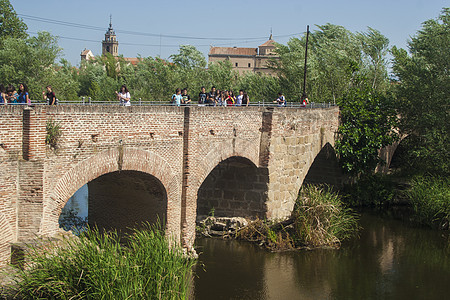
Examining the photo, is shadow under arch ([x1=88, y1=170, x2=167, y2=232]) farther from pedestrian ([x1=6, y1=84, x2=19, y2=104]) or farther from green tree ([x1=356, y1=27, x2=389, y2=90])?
green tree ([x1=356, y1=27, x2=389, y2=90])

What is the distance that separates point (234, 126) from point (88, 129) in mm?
6134

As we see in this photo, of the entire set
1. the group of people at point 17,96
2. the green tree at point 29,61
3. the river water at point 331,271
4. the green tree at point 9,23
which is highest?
the green tree at point 9,23

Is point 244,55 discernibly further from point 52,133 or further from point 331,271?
point 52,133

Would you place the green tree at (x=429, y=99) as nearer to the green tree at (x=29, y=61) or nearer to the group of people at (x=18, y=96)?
the group of people at (x=18, y=96)

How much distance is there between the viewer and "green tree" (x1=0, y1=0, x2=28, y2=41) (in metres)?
42.4

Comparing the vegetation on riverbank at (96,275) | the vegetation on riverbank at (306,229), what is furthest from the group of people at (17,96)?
the vegetation on riverbank at (306,229)

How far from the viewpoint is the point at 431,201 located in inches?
871

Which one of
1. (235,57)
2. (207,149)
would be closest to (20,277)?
(207,149)

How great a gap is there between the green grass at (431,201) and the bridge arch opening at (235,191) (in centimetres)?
713

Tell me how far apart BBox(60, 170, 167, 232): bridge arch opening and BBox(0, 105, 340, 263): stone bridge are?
0.10ft

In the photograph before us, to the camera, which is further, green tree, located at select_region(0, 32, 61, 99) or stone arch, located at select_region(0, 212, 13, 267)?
green tree, located at select_region(0, 32, 61, 99)

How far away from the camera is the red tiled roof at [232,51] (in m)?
86.1

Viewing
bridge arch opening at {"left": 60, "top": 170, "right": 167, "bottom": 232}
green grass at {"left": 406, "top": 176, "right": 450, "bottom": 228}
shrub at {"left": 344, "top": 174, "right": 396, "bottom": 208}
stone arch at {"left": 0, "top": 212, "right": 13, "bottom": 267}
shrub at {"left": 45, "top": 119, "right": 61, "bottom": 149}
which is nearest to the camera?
stone arch at {"left": 0, "top": 212, "right": 13, "bottom": 267}

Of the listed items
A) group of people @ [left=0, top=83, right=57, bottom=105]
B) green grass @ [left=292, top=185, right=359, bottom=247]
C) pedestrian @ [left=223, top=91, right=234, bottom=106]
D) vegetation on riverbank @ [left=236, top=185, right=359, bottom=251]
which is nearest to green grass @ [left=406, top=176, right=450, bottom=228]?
vegetation on riverbank @ [left=236, top=185, right=359, bottom=251]
